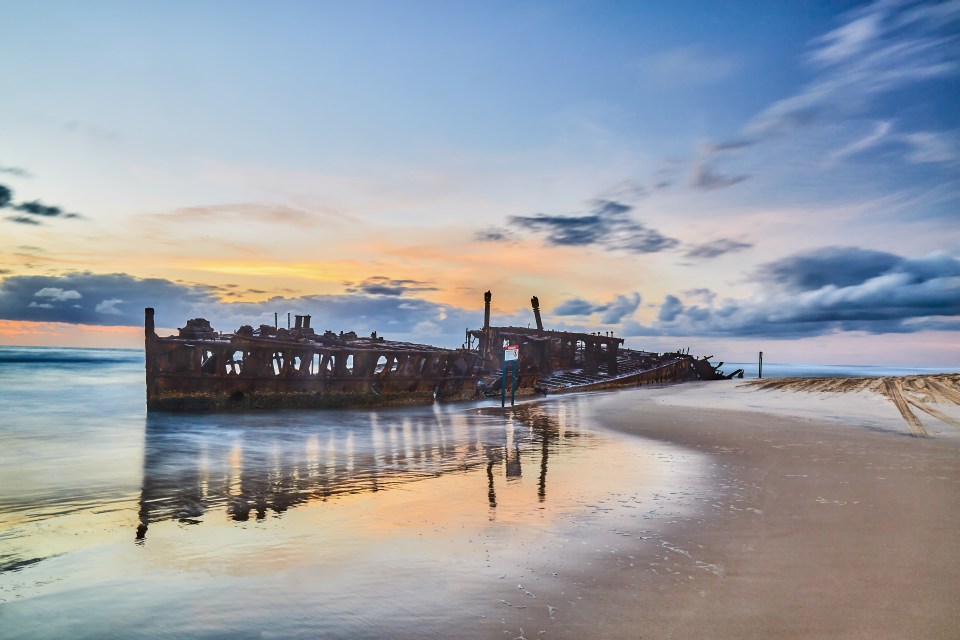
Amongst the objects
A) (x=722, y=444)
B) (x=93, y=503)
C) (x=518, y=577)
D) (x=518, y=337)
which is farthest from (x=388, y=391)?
(x=518, y=577)

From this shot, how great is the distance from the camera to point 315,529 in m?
7.47

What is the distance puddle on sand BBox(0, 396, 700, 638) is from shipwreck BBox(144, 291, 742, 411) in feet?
34.7

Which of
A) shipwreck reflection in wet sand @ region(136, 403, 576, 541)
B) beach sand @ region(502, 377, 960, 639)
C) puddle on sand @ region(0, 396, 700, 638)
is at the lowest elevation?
shipwreck reflection in wet sand @ region(136, 403, 576, 541)

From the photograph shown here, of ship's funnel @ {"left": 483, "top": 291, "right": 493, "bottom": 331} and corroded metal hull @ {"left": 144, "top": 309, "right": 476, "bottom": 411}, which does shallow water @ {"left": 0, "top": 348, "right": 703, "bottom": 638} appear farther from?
ship's funnel @ {"left": 483, "top": 291, "right": 493, "bottom": 331}

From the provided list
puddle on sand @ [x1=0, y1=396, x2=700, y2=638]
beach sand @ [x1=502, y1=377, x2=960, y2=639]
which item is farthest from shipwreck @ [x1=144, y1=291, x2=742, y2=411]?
beach sand @ [x1=502, y1=377, x2=960, y2=639]

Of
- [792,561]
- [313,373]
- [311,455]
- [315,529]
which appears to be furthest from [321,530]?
[313,373]

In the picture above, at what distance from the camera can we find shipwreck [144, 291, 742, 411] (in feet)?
78.4

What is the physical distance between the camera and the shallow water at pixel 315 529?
5016mm

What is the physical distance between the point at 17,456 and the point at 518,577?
15446 mm

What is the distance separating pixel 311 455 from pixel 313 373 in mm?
14413

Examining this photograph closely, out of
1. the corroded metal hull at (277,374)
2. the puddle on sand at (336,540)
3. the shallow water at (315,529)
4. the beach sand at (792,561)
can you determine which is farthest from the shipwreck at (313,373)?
the beach sand at (792,561)

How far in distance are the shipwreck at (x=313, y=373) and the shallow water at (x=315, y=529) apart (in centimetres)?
750

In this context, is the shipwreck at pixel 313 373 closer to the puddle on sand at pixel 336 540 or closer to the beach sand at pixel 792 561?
the puddle on sand at pixel 336 540

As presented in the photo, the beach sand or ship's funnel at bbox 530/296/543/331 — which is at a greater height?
ship's funnel at bbox 530/296/543/331
